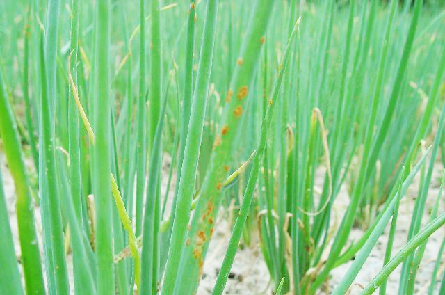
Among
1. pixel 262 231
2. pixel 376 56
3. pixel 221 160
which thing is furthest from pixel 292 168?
pixel 221 160

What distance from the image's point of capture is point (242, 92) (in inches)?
10.8

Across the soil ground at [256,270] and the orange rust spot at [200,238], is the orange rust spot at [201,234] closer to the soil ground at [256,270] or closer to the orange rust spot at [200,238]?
the orange rust spot at [200,238]

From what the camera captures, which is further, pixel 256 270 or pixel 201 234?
pixel 256 270

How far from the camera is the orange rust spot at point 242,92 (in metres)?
0.27

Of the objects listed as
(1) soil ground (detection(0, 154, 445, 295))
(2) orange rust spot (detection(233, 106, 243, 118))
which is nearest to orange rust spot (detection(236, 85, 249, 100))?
(2) orange rust spot (detection(233, 106, 243, 118))

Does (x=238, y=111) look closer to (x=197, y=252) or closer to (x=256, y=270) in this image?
(x=197, y=252)

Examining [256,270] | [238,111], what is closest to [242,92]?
[238,111]

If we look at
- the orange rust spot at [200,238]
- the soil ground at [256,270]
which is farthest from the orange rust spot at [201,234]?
the soil ground at [256,270]

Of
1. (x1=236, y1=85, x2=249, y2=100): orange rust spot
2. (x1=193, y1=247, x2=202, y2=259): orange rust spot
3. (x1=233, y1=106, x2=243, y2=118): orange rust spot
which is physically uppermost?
(x1=236, y1=85, x2=249, y2=100): orange rust spot

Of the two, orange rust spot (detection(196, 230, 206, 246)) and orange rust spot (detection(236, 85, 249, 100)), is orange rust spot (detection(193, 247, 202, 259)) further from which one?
orange rust spot (detection(236, 85, 249, 100))

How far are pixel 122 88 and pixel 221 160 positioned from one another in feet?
4.52

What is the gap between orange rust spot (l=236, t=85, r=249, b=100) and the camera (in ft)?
0.90

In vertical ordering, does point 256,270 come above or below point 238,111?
below

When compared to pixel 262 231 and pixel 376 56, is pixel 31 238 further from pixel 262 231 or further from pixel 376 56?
pixel 376 56
